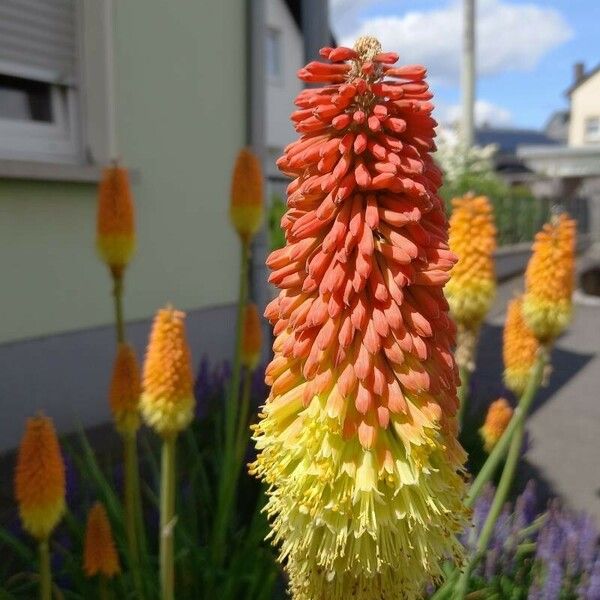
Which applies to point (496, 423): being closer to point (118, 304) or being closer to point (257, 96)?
point (118, 304)

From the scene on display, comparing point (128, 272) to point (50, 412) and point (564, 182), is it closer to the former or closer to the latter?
point (50, 412)

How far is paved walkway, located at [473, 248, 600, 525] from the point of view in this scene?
4.75m

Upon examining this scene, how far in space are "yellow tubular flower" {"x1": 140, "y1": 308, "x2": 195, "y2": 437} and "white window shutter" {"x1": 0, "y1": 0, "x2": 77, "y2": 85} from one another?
317 cm

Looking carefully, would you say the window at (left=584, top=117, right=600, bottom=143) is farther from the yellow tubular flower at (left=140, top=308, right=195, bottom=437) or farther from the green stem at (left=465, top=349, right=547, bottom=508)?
the yellow tubular flower at (left=140, top=308, right=195, bottom=437)

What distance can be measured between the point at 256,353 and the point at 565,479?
313 centimetres

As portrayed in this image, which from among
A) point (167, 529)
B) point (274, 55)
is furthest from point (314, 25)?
point (274, 55)

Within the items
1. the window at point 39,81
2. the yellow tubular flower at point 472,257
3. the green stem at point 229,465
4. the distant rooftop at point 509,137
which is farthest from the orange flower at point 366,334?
the distant rooftop at point 509,137

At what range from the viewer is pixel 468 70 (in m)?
16.1

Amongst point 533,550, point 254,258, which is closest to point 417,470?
point 533,550

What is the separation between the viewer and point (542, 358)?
2.05 metres

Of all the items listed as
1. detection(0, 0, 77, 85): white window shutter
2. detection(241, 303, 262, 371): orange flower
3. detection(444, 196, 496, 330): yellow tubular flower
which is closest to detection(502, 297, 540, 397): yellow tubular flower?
detection(444, 196, 496, 330): yellow tubular flower

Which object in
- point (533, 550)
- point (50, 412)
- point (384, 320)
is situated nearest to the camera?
point (384, 320)

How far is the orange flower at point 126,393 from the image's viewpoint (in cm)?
189

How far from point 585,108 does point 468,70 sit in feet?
116
